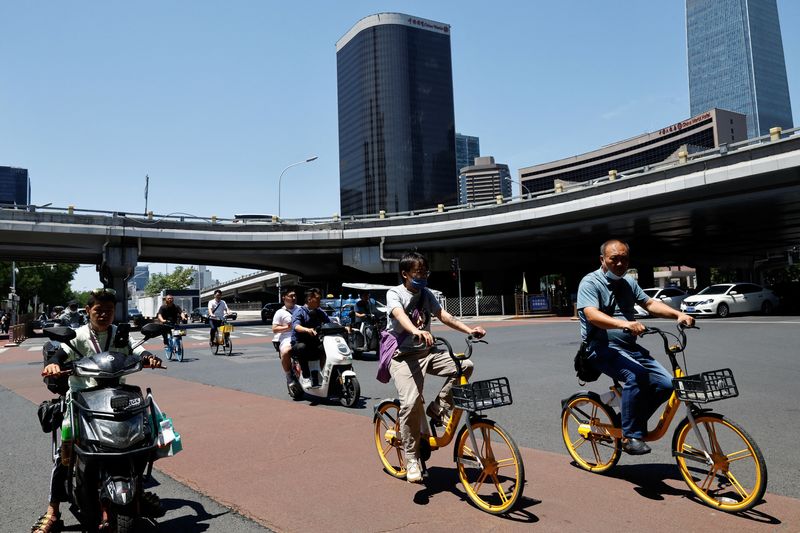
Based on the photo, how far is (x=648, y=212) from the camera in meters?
30.1

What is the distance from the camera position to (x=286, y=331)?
858cm

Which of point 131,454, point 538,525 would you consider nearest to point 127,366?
point 131,454

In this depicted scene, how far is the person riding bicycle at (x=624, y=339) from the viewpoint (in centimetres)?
386

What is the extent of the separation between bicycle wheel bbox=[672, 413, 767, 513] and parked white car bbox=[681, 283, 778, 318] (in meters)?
23.6

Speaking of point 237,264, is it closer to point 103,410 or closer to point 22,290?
point 22,290

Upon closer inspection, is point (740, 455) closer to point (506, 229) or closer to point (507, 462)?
point (507, 462)

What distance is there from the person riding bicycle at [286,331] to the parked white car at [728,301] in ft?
71.3

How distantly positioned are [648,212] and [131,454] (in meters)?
31.2

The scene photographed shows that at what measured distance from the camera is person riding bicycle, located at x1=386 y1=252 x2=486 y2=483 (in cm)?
411

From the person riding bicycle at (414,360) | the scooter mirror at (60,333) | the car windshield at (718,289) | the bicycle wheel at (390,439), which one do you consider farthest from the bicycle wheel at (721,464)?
the car windshield at (718,289)

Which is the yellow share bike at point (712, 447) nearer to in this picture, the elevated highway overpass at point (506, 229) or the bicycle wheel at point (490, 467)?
the bicycle wheel at point (490, 467)

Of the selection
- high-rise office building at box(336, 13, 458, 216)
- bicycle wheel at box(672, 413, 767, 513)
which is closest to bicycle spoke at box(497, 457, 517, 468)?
bicycle wheel at box(672, 413, 767, 513)

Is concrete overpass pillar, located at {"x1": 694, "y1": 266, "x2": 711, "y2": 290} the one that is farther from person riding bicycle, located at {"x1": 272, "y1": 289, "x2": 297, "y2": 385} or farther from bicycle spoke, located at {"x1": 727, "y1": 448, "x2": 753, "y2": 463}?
bicycle spoke, located at {"x1": 727, "y1": 448, "x2": 753, "y2": 463}

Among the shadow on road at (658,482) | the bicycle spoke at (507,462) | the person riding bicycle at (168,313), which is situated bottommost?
the shadow on road at (658,482)
